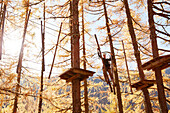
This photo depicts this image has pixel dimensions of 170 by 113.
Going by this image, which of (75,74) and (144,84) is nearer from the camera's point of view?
(75,74)

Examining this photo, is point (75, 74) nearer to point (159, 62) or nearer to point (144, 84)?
point (159, 62)

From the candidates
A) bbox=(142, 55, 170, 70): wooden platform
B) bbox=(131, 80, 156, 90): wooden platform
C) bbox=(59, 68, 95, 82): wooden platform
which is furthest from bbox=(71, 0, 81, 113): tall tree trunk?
bbox=(131, 80, 156, 90): wooden platform

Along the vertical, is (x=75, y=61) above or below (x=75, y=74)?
above

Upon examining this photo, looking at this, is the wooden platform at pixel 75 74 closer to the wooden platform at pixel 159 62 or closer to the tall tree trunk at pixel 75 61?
the tall tree trunk at pixel 75 61

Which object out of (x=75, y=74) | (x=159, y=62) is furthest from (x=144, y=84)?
(x=75, y=74)

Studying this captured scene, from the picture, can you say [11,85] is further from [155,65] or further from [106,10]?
[106,10]

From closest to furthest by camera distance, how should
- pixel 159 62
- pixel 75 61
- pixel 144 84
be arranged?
pixel 159 62 → pixel 75 61 → pixel 144 84

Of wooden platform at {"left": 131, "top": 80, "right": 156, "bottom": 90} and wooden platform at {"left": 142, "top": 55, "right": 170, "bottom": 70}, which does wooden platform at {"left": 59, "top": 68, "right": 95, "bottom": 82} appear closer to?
wooden platform at {"left": 142, "top": 55, "right": 170, "bottom": 70}

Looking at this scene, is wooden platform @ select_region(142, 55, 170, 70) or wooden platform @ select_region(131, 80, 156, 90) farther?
wooden platform @ select_region(131, 80, 156, 90)

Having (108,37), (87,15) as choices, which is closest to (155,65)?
(108,37)

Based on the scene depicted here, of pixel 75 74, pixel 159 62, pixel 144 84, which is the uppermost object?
pixel 159 62

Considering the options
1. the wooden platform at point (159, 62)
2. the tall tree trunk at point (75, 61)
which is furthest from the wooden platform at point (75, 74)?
the wooden platform at point (159, 62)

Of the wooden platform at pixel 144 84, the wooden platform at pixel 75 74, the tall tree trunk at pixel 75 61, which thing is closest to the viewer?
the wooden platform at pixel 75 74

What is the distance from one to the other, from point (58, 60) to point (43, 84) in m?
2.60
